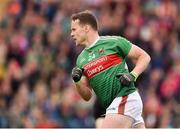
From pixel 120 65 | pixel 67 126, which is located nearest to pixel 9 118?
pixel 67 126

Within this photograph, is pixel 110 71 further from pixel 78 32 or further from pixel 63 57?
pixel 63 57

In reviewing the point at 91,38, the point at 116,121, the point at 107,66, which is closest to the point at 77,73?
the point at 107,66

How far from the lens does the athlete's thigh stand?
10117 millimetres

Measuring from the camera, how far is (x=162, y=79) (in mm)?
17891

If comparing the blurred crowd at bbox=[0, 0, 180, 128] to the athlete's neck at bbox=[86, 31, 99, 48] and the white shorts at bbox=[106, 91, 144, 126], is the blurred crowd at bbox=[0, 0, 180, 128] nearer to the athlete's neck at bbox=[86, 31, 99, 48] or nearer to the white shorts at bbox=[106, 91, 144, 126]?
the athlete's neck at bbox=[86, 31, 99, 48]

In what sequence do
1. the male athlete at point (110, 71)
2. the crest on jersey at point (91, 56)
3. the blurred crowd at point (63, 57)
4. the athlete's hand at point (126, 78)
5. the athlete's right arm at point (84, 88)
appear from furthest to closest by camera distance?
the blurred crowd at point (63, 57), the athlete's right arm at point (84, 88), the crest on jersey at point (91, 56), the male athlete at point (110, 71), the athlete's hand at point (126, 78)

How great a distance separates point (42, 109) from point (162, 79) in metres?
2.48

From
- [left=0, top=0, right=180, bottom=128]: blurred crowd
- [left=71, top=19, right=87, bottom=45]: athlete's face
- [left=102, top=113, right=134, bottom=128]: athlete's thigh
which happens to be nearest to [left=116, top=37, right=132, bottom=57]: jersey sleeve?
[left=71, top=19, right=87, bottom=45]: athlete's face

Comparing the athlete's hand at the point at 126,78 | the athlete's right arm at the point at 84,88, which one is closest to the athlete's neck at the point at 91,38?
the athlete's right arm at the point at 84,88

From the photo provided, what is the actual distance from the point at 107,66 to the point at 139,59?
0.37 metres

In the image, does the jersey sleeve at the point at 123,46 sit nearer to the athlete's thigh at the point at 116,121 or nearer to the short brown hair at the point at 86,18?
the short brown hair at the point at 86,18

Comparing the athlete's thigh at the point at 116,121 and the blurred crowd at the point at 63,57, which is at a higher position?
the athlete's thigh at the point at 116,121

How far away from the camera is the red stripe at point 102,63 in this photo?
1035 cm

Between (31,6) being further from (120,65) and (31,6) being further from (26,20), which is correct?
(120,65)
